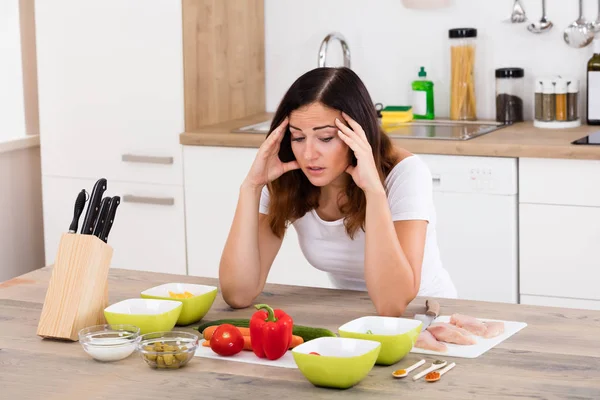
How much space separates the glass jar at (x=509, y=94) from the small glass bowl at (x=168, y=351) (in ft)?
7.60

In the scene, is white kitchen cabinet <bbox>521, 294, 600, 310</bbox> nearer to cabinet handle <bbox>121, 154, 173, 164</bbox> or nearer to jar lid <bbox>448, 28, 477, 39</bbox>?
jar lid <bbox>448, 28, 477, 39</bbox>

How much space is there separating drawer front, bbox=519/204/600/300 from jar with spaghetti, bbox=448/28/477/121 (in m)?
0.77

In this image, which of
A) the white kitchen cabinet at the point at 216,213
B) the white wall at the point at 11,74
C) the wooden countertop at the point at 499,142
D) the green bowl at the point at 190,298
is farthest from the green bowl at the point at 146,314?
the white wall at the point at 11,74

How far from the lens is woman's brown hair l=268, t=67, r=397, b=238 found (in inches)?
86.1

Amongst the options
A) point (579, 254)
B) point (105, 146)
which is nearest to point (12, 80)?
point (105, 146)

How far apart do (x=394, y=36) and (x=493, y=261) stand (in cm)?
115

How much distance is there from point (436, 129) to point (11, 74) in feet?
5.66

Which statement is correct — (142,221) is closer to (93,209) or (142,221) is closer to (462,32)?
(462,32)

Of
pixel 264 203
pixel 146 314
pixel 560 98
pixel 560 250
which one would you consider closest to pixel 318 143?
pixel 264 203

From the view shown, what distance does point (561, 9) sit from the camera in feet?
12.2

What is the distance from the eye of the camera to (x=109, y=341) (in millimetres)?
1693

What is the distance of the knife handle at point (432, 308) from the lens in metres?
1.90

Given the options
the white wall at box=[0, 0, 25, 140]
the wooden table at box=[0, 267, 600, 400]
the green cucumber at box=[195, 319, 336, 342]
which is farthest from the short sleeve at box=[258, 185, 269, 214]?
the white wall at box=[0, 0, 25, 140]

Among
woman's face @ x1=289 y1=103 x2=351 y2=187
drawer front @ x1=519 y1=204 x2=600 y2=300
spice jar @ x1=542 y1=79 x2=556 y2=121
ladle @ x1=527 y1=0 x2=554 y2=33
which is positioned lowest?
drawer front @ x1=519 y1=204 x2=600 y2=300
